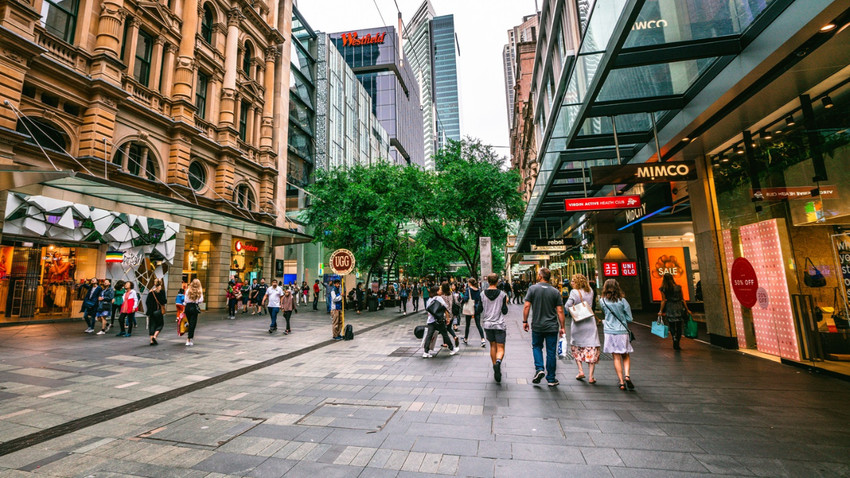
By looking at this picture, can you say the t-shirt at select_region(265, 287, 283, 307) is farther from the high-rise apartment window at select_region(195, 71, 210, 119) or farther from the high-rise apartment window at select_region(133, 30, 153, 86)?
the high-rise apartment window at select_region(195, 71, 210, 119)

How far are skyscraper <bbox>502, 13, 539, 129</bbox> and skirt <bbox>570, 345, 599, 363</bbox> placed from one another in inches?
1986

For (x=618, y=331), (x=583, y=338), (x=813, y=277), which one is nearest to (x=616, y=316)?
(x=618, y=331)

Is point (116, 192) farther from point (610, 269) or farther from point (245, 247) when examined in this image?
point (610, 269)

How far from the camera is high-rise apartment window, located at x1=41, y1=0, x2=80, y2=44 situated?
14898mm

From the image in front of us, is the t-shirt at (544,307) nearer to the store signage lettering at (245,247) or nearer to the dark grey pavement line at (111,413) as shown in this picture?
the dark grey pavement line at (111,413)

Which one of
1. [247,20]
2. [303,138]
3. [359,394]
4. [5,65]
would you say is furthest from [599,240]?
[303,138]

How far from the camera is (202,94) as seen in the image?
74.7 feet

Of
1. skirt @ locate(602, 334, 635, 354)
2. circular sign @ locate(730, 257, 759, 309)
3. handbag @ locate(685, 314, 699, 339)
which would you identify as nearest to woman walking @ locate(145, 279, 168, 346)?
skirt @ locate(602, 334, 635, 354)

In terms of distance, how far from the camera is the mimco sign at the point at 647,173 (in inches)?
294

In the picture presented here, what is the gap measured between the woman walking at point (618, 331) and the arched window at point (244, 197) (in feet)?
78.1

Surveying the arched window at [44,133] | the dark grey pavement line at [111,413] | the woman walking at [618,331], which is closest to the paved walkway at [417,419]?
the dark grey pavement line at [111,413]

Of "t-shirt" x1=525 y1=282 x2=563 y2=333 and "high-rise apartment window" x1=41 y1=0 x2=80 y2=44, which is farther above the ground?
"high-rise apartment window" x1=41 y1=0 x2=80 y2=44

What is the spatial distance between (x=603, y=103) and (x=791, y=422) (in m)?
5.98

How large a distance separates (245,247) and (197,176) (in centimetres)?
549
